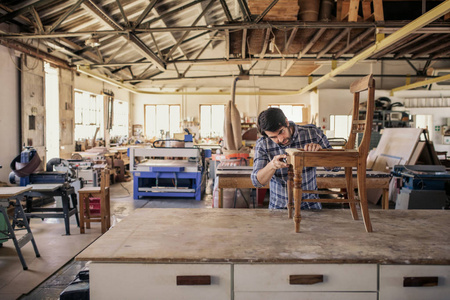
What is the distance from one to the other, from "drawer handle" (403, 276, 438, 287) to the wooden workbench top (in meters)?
0.07

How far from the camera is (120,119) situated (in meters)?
12.8

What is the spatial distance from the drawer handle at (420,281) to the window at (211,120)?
1272 centimetres

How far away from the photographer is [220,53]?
526 inches

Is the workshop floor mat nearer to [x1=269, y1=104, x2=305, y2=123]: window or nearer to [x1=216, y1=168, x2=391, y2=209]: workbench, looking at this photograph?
[x1=216, y1=168, x2=391, y2=209]: workbench

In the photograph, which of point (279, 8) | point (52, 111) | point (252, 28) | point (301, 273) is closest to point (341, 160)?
point (301, 273)

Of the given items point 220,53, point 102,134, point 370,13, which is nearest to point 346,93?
point 220,53

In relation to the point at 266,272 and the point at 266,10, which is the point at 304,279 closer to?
the point at 266,272

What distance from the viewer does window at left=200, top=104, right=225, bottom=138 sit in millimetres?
13938

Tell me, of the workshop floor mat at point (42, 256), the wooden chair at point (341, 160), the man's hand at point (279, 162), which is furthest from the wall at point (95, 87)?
the wooden chair at point (341, 160)

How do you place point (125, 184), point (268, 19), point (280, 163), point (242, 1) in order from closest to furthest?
point (280, 163), point (268, 19), point (242, 1), point (125, 184)

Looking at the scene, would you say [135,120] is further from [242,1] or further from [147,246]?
[147,246]

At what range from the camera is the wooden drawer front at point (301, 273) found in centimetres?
133

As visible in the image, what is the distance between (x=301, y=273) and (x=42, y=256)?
3.22 meters

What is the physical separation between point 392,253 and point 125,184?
7.70 metres
